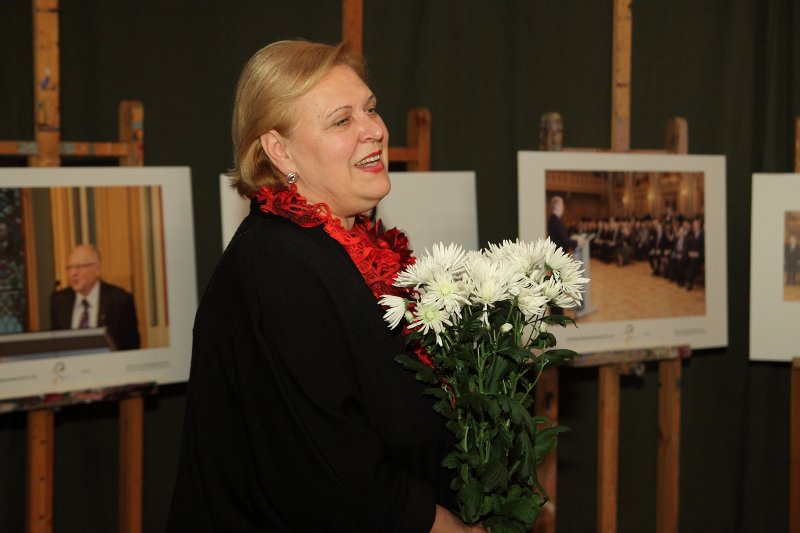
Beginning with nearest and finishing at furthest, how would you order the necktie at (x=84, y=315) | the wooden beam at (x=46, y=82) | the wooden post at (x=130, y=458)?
the wooden beam at (x=46, y=82) → the necktie at (x=84, y=315) → the wooden post at (x=130, y=458)

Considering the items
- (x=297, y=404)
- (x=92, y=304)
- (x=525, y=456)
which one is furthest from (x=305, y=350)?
(x=92, y=304)

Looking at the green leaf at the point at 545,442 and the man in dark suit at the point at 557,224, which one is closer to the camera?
the green leaf at the point at 545,442

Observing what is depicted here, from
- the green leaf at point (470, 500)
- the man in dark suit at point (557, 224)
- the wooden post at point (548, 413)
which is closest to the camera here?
the green leaf at point (470, 500)

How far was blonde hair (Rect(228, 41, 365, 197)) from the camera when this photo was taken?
62.1 inches

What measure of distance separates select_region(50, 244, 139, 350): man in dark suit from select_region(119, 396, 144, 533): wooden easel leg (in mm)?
229

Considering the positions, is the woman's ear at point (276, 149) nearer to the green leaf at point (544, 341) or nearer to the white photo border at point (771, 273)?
the green leaf at point (544, 341)

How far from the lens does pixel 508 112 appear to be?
142 inches

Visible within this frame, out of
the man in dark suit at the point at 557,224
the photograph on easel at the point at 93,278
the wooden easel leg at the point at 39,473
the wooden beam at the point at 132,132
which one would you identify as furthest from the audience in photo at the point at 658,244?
the wooden easel leg at the point at 39,473

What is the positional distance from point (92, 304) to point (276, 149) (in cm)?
116

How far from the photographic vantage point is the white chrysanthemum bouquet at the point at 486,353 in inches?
57.0

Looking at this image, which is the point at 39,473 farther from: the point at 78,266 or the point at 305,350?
the point at 305,350

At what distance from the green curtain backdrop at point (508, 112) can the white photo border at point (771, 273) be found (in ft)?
2.38

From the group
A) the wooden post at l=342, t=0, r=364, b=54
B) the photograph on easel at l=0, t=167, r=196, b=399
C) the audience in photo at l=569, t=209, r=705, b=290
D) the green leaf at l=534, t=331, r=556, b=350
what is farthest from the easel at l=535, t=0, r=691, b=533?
the green leaf at l=534, t=331, r=556, b=350

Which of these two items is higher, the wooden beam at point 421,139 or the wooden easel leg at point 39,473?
the wooden beam at point 421,139
